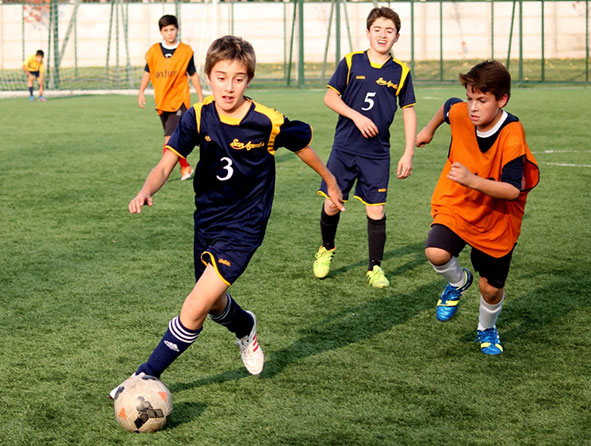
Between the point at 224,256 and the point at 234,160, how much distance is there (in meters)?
0.44

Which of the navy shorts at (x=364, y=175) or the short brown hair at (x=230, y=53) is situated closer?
the short brown hair at (x=230, y=53)

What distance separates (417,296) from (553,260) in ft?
4.87

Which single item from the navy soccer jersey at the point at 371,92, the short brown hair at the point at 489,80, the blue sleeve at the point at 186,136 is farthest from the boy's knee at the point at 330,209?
the blue sleeve at the point at 186,136

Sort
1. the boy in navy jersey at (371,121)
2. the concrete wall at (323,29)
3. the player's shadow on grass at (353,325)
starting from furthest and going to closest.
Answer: the concrete wall at (323,29)
the boy in navy jersey at (371,121)
the player's shadow on grass at (353,325)

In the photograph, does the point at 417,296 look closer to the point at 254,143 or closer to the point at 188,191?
the point at 254,143

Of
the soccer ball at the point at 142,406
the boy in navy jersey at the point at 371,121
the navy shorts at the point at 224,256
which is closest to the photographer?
the soccer ball at the point at 142,406

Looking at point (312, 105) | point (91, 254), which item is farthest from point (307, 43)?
point (91, 254)

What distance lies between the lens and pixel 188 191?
9742 mm

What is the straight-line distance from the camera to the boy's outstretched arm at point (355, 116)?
5926 millimetres

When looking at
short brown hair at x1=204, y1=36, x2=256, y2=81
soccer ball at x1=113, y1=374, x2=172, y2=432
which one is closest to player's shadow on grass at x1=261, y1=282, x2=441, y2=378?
soccer ball at x1=113, y1=374, x2=172, y2=432

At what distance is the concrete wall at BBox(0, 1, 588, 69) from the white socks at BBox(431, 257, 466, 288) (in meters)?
27.5

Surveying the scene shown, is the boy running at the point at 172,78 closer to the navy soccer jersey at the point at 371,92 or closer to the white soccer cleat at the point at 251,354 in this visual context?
the navy soccer jersey at the point at 371,92

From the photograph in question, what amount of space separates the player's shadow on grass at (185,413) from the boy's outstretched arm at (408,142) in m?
2.34

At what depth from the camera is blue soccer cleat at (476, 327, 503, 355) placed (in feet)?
15.3
